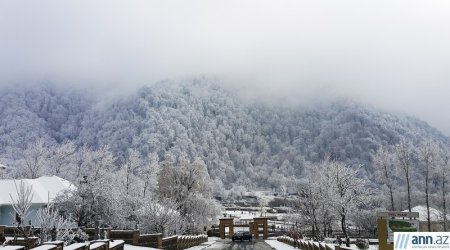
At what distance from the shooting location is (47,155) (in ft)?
302

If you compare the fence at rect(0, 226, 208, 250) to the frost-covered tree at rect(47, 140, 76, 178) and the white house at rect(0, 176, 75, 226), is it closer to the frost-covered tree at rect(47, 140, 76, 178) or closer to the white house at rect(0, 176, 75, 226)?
the white house at rect(0, 176, 75, 226)

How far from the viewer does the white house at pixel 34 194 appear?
147 feet

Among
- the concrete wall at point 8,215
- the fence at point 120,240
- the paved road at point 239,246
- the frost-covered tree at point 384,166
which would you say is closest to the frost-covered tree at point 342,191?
the paved road at point 239,246

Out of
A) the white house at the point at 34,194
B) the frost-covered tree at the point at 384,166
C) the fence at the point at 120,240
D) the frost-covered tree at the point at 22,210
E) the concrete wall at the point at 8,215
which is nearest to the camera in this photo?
the fence at the point at 120,240

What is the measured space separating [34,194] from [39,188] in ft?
9.16

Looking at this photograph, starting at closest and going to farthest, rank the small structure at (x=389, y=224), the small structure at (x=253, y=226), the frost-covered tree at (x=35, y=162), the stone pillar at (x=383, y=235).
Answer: the small structure at (x=389, y=224) < the stone pillar at (x=383, y=235) < the frost-covered tree at (x=35, y=162) < the small structure at (x=253, y=226)

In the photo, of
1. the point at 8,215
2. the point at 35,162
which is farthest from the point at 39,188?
the point at 35,162

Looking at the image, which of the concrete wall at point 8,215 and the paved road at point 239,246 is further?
the paved road at point 239,246

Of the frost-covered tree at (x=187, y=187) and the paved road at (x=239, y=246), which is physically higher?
the frost-covered tree at (x=187, y=187)

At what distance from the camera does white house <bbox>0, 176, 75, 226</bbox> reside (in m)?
44.8

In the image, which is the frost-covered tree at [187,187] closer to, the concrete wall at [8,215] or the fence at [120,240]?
the concrete wall at [8,215]

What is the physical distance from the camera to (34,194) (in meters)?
45.3

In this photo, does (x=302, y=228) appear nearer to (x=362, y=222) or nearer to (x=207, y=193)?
(x=362, y=222)

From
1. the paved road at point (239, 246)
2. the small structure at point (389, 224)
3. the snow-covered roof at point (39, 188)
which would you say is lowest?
the paved road at point (239, 246)
